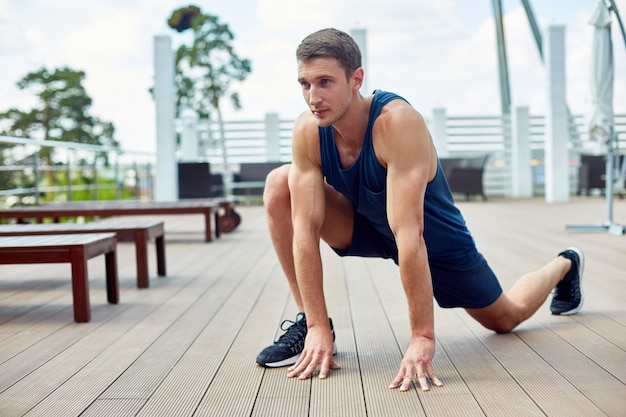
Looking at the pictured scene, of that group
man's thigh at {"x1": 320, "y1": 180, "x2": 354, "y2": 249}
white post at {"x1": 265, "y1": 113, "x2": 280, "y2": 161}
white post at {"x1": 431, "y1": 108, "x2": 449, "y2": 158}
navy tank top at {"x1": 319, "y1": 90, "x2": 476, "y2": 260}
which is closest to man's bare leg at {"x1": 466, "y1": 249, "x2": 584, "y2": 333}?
navy tank top at {"x1": 319, "y1": 90, "x2": 476, "y2": 260}

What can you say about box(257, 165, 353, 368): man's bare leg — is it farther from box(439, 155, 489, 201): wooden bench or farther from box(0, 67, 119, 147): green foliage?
box(0, 67, 119, 147): green foliage

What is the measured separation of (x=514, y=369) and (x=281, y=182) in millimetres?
801

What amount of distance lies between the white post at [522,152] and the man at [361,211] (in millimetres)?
9774

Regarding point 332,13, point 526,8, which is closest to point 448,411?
point 526,8

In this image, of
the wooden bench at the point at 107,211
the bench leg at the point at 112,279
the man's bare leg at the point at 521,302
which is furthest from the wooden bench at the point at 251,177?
the man's bare leg at the point at 521,302

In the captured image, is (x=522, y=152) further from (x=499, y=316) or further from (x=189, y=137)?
(x=499, y=316)

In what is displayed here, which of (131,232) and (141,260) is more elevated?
(131,232)

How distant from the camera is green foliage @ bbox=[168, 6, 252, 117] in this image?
47.6 feet

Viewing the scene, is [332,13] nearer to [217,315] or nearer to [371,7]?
[371,7]

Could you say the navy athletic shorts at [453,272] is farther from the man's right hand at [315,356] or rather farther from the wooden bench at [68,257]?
the wooden bench at [68,257]

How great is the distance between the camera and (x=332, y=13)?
15188mm

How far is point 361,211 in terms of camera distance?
2021 mm

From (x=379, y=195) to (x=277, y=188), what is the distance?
13.5 inches

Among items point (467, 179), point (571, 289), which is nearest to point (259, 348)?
point (571, 289)
